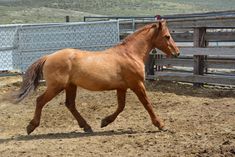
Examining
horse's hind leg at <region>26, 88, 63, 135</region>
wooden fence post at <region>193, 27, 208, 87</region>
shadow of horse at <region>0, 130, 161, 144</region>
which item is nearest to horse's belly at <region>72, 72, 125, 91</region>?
horse's hind leg at <region>26, 88, 63, 135</region>

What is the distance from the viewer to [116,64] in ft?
→ 26.2

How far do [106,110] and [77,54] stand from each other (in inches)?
85.8

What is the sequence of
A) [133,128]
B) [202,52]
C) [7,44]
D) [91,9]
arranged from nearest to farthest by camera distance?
[133,128]
[202,52]
[7,44]
[91,9]

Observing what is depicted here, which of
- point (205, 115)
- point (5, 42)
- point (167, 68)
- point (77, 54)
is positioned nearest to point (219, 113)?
point (205, 115)

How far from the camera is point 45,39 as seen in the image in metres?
14.0

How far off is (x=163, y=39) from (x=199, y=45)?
11.0 feet

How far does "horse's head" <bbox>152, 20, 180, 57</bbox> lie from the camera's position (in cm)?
843

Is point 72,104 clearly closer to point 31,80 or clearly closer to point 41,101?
point 41,101

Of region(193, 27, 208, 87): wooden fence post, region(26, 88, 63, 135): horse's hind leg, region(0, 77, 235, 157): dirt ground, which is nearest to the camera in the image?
region(0, 77, 235, 157): dirt ground

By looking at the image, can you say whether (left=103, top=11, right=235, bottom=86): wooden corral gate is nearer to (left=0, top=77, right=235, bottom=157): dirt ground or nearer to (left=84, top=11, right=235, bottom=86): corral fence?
(left=84, top=11, right=235, bottom=86): corral fence

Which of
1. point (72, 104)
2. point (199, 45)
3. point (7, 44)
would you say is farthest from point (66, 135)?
point (7, 44)

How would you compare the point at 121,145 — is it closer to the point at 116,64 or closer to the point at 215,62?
the point at 116,64

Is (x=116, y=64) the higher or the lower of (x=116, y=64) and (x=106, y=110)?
the higher

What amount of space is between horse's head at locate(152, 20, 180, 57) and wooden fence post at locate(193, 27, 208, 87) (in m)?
3.24
